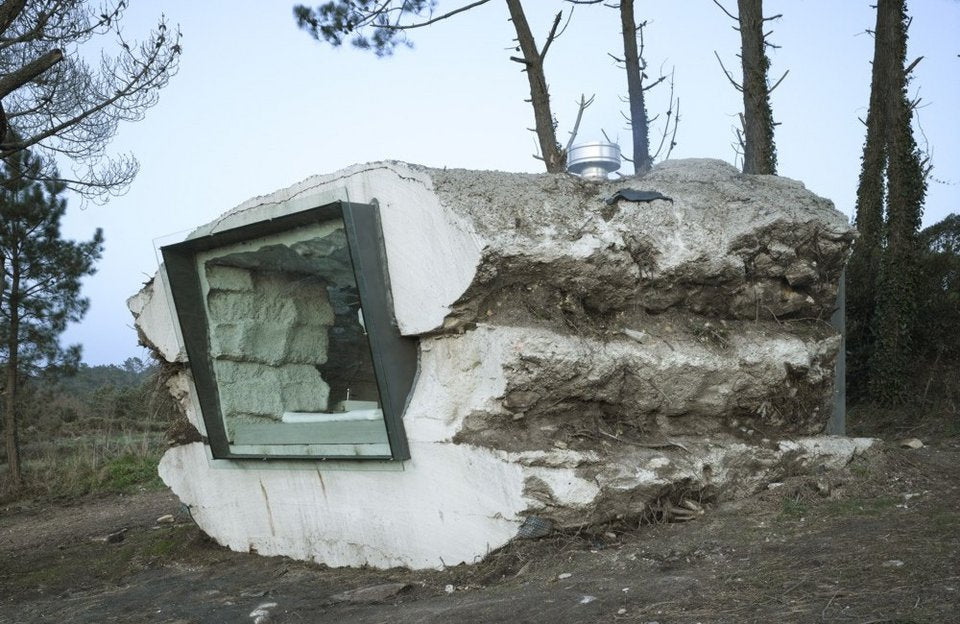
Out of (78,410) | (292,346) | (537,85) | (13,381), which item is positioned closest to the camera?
(292,346)

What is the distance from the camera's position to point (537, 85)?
33.7 feet

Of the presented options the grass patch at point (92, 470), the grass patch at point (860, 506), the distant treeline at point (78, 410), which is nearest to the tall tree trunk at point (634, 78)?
the grass patch at point (860, 506)

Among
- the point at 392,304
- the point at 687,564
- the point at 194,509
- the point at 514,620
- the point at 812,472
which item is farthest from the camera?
the point at 194,509

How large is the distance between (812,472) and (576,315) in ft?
6.36

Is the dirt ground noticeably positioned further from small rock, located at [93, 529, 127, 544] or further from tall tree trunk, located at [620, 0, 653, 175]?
tall tree trunk, located at [620, 0, 653, 175]

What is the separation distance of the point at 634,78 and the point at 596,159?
2.95 metres

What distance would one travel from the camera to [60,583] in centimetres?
Answer: 655

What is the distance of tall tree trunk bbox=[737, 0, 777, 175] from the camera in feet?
31.6

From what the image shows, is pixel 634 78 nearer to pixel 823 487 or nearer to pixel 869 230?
pixel 869 230

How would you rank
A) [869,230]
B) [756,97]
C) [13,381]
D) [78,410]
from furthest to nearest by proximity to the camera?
[78,410], [13,381], [869,230], [756,97]

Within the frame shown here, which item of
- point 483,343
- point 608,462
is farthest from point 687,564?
point 483,343

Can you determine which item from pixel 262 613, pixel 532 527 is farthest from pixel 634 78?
pixel 262 613

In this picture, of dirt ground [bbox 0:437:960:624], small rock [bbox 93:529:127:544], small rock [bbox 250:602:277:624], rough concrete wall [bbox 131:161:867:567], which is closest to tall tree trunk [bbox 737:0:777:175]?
rough concrete wall [bbox 131:161:867:567]

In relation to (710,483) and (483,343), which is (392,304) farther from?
(710,483)
